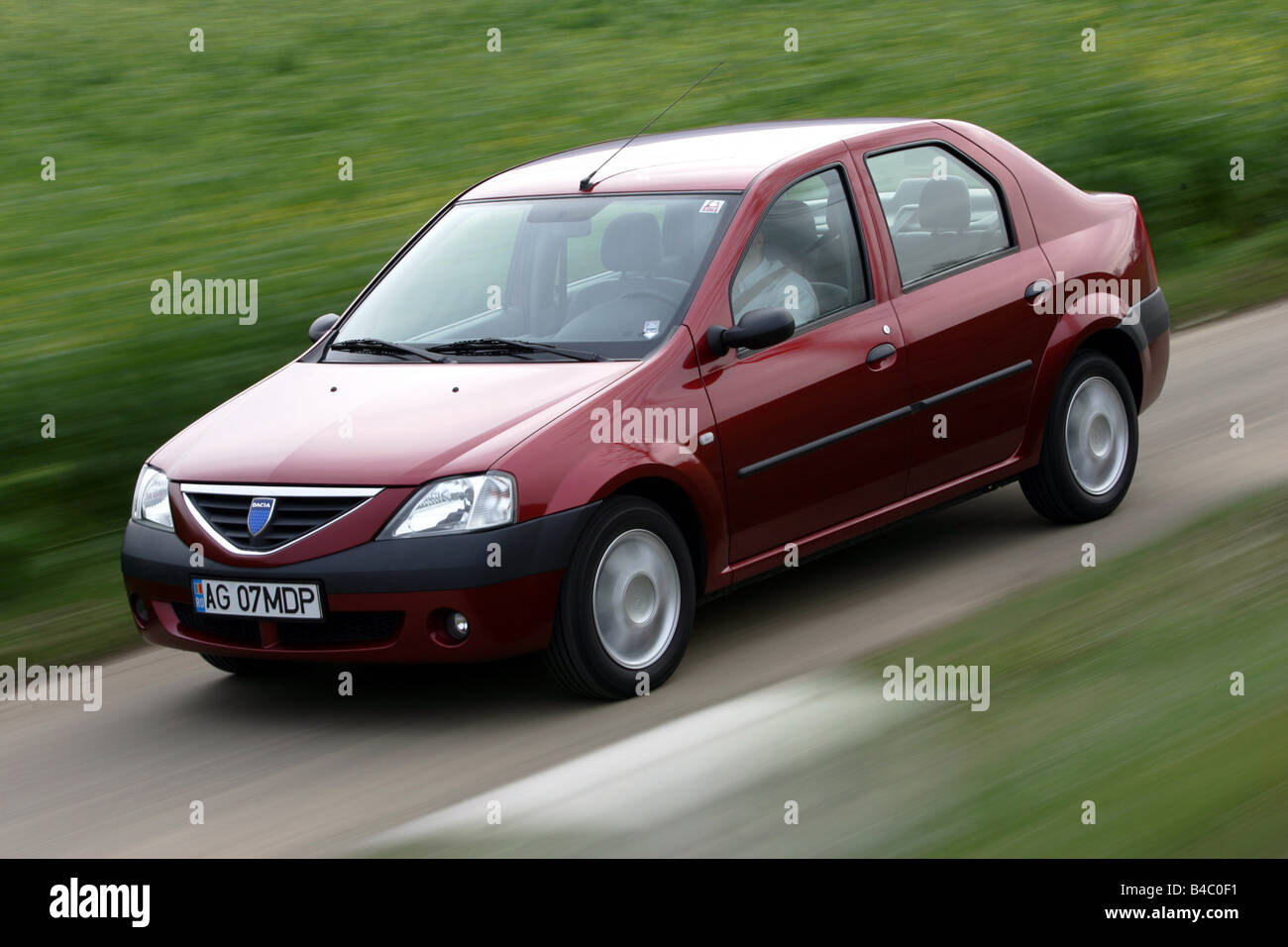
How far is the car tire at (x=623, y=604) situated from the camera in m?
5.76

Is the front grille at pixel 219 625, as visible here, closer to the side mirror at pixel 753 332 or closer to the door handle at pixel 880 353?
the side mirror at pixel 753 332

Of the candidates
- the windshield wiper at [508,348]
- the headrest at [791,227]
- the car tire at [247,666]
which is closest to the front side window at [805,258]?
the headrest at [791,227]

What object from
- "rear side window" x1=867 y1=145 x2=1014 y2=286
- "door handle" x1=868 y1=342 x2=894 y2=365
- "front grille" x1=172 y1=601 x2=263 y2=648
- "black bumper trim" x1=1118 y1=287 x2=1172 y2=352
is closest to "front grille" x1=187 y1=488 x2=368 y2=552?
"front grille" x1=172 y1=601 x2=263 y2=648

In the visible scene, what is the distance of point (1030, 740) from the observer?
4816mm

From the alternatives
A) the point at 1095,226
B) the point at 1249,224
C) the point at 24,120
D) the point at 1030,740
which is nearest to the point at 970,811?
the point at 1030,740

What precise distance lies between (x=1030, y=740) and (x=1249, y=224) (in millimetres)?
10729

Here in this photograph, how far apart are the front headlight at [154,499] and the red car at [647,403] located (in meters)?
0.02

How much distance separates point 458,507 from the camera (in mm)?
5648

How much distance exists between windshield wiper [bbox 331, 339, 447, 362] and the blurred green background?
5.10 ft

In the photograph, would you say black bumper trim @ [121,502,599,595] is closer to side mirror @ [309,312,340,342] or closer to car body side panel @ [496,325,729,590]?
car body side panel @ [496,325,729,590]

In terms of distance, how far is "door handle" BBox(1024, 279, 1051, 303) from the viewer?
7.46m
